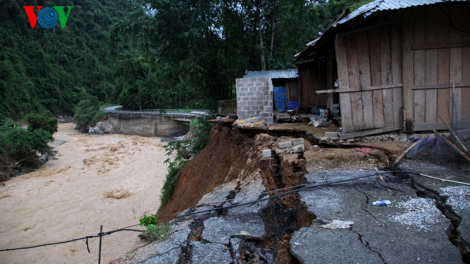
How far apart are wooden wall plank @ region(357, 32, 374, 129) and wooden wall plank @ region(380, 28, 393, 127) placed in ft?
0.90

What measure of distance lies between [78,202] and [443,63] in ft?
46.1

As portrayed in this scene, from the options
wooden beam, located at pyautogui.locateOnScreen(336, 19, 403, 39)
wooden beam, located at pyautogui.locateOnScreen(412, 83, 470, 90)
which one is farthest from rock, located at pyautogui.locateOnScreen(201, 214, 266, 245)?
wooden beam, located at pyautogui.locateOnScreen(412, 83, 470, 90)

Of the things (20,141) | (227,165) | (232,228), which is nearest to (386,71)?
(232,228)

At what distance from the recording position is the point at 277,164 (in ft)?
17.1

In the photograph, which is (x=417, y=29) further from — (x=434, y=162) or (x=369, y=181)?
(x=369, y=181)

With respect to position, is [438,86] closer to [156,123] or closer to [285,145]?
[285,145]

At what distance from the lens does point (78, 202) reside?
1234 cm

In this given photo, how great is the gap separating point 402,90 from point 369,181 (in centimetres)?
272


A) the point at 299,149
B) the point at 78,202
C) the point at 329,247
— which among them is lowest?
the point at 78,202

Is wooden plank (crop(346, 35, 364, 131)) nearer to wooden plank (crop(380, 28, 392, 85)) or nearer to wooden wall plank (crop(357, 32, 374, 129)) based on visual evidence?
wooden wall plank (crop(357, 32, 374, 129))

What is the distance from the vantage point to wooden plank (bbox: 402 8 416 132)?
17.6ft

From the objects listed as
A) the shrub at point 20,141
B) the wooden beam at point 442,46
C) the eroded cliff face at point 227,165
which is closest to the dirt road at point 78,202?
the shrub at point 20,141

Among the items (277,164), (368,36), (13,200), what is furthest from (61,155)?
(368,36)

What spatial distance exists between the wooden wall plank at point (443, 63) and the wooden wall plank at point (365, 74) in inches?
50.4
